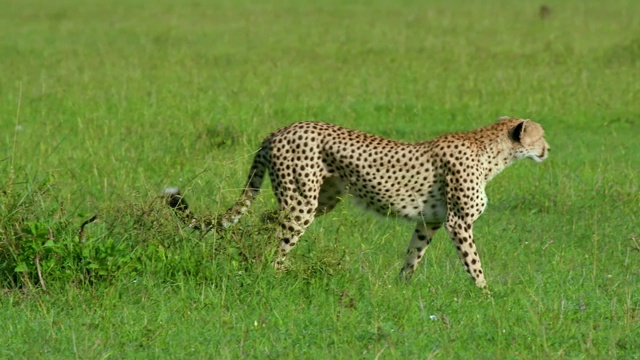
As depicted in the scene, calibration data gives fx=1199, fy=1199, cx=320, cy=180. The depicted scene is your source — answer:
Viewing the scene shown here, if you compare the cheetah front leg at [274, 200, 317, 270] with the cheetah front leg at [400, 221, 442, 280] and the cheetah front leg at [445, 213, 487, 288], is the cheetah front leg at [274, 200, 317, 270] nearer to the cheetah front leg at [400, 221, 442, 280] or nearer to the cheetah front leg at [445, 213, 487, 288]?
the cheetah front leg at [400, 221, 442, 280]

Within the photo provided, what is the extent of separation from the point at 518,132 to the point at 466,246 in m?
0.74

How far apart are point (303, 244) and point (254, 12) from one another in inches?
623

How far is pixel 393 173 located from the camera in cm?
614

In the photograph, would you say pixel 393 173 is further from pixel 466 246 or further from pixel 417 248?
pixel 466 246

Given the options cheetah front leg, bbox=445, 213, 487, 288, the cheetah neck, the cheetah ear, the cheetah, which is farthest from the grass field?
the cheetah ear

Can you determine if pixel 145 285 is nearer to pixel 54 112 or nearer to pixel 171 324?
pixel 171 324

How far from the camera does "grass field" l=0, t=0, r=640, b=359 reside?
16.2 feet

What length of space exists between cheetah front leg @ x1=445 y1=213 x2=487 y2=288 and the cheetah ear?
575mm

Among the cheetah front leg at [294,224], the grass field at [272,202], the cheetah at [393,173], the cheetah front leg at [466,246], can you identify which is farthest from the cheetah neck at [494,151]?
the cheetah front leg at [294,224]

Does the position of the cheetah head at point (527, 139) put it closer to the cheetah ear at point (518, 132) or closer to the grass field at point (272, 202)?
the cheetah ear at point (518, 132)

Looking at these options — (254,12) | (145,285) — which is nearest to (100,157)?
(145,285)

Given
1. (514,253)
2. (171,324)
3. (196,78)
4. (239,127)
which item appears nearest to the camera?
(171,324)

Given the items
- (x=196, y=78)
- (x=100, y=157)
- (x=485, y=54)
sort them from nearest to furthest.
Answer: (x=100, y=157) < (x=196, y=78) < (x=485, y=54)

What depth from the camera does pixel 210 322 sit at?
503cm
